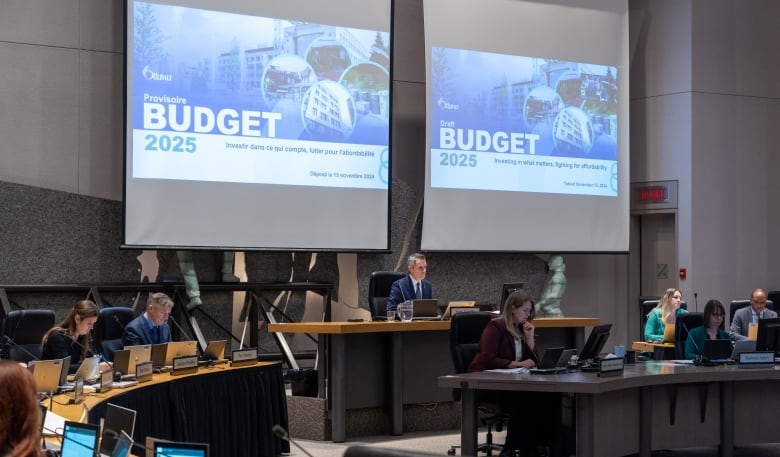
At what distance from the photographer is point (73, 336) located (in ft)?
19.2

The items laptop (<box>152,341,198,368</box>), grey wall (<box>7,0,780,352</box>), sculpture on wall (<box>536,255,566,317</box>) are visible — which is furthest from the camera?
sculpture on wall (<box>536,255,566,317</box>)

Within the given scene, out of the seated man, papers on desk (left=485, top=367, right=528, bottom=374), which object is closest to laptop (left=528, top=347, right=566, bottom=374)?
papers on desk (left=485, top=367, right=528, bottom=374)

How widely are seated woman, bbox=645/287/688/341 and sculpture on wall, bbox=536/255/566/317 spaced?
1.90 m

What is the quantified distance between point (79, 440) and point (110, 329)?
3.51 metres

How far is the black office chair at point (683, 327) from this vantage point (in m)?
7.75

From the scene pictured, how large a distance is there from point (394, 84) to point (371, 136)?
1011 mm

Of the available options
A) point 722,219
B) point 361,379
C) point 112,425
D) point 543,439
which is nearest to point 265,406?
point 361,379

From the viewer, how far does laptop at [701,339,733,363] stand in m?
6.53

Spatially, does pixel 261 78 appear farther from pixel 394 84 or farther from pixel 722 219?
pixel 722 219

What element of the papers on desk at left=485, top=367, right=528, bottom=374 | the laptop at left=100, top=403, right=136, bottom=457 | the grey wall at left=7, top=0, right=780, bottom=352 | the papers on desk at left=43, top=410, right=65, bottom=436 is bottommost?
the papers on desk at left=485, top=367, right=528, bottom=374

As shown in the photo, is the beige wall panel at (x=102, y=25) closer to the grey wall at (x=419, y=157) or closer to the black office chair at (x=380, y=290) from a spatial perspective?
the grey wall at (x=419, y=157)

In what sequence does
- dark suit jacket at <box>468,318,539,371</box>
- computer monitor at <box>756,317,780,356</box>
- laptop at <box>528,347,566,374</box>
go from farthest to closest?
1. computer monitor at <box>756,317,780,356</box>
2. dark suit jacket at <box>468,318,539,371</box>
3. laptop at <box>528,347,566,374</box>

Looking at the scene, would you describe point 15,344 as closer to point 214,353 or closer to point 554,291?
point 214,353

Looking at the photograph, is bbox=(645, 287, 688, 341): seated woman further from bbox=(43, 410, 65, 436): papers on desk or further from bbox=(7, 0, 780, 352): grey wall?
bbox=(43, 410, 65, 436): papers on desk
